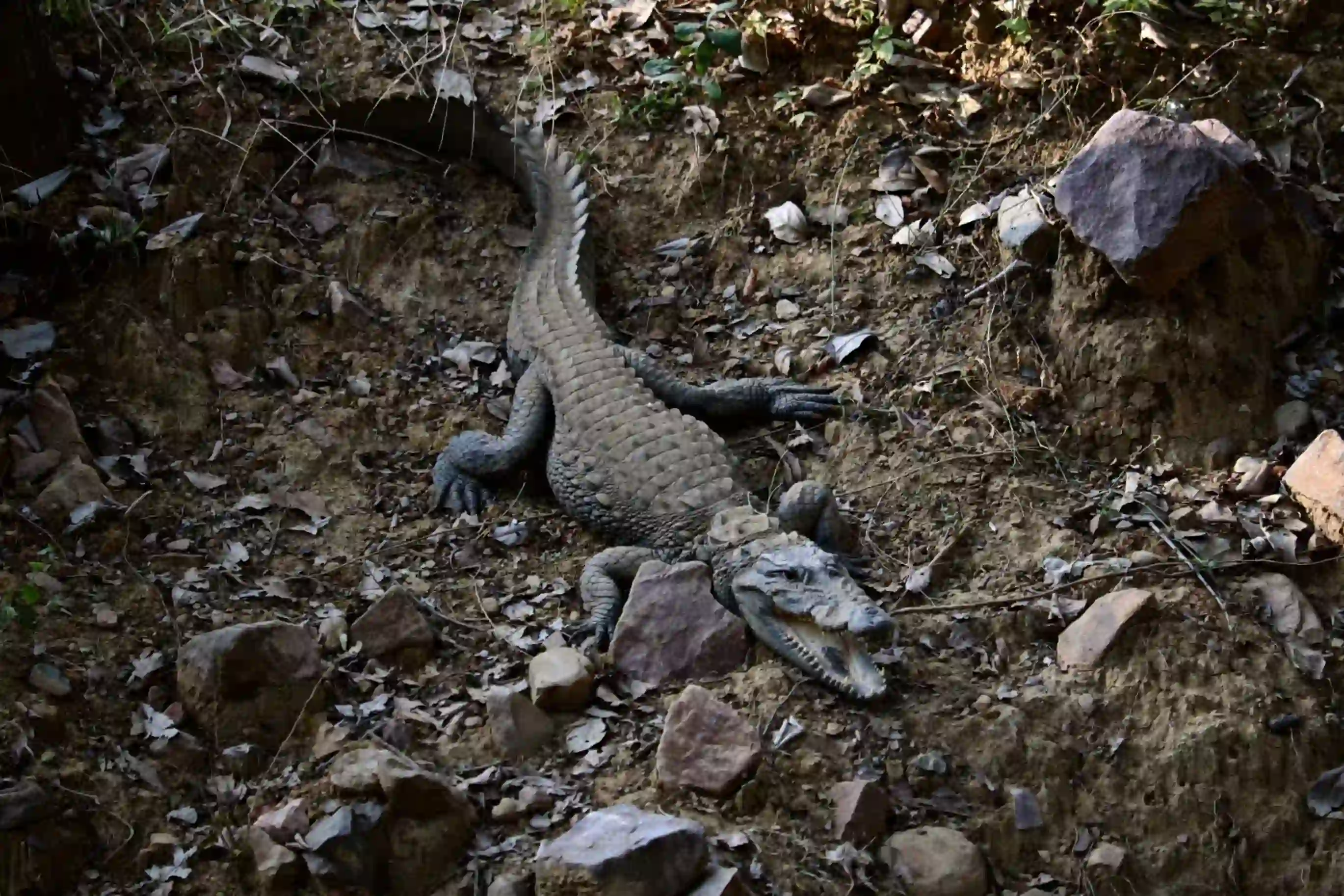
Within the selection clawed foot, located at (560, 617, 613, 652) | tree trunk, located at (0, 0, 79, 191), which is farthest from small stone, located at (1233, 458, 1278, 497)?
tree trunk, located at (0, 0, 79, 191)

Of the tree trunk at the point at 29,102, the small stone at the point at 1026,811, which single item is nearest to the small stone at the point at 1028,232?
the small stone at the point at 1026,811

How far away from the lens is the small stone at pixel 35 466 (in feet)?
12.4

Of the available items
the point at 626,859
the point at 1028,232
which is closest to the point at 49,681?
the point at 626,859

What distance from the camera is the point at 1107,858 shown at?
3191 millimetres

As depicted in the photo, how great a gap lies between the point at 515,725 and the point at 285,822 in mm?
592

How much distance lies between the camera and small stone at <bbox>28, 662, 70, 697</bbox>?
3.21 meters

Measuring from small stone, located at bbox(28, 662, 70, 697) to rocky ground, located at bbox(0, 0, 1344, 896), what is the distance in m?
0.01

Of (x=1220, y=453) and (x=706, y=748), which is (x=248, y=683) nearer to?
(x=706, y=748)

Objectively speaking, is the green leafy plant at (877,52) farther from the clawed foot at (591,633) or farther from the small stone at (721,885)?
the small stone at (721,885)

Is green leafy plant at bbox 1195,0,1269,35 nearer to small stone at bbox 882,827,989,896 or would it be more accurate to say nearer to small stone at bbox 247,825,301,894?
small stone at bbox 882,827,989,896

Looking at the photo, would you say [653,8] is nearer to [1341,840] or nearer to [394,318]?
[394,318]

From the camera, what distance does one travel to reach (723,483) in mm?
4172

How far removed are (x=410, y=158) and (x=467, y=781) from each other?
9.36 feet

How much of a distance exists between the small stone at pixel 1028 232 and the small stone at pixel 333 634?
2.45m
